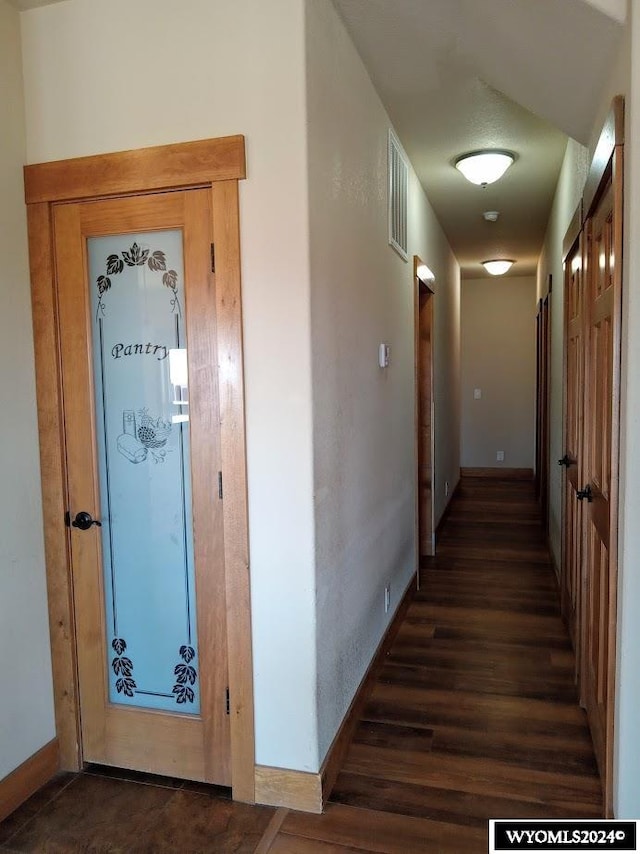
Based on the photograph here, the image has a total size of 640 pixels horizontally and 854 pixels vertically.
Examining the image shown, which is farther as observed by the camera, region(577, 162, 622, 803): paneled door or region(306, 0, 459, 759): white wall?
region(306, 0, 459, 759): white wall

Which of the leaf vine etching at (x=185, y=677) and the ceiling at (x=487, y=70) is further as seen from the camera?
the leaf vine etching at (x=185, y=677)

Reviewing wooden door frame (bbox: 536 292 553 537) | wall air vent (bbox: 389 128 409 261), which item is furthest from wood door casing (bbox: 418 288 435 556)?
wall air vent (bbox: 389 128 409 261)

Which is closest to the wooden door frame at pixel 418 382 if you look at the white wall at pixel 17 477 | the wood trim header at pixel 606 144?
the wood trim header at pixel 606 144

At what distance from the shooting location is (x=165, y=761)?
223 cm

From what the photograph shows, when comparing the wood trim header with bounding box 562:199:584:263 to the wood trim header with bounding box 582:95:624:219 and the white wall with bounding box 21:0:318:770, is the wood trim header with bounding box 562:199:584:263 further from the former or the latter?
the white wall with bounding box 21:0:318:770

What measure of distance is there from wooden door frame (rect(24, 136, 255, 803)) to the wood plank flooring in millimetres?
416

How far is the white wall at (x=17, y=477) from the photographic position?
6.91 feet

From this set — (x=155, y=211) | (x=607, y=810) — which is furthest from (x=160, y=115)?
(x=607, y=810)

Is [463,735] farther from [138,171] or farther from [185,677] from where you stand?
[138,171]

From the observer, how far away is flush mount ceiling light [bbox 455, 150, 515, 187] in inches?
141

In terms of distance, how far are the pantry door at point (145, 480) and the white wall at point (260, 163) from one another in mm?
177

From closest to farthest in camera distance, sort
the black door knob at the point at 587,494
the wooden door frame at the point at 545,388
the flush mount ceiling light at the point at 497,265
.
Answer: the black door knob at the point at 587,494 < the wooden door frame at the point at 545,388 < the flush mount ceiling light at the point at 497,265

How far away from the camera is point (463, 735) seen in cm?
249

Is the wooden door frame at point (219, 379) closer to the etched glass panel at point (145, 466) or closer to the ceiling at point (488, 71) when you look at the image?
the etched glass panel at point (145, 466)
